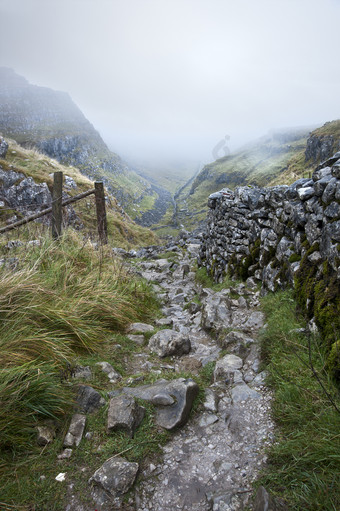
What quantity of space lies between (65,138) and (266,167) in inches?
2750

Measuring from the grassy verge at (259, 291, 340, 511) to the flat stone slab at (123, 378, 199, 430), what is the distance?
102cm

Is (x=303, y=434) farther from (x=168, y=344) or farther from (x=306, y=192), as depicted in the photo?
(x=306, y=192)

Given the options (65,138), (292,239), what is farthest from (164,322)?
(65,138)

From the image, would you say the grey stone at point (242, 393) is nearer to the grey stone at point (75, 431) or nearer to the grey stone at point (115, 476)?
the grey stone at point (115, 476)

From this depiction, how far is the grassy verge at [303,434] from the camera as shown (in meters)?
2.12

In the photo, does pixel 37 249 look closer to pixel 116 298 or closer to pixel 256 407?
pixel 116 298

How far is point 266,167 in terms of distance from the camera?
95875 mm

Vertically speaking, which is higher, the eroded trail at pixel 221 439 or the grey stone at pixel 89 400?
the grey stone at pixel 89 400

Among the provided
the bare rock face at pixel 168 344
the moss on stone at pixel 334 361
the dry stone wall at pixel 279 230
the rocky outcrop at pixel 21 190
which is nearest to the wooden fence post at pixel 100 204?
the dry stone wall at pixel 279 230

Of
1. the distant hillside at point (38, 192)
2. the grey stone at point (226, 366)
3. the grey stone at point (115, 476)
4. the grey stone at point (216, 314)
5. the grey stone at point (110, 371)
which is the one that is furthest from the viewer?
the distant hillside at point (38, 192)

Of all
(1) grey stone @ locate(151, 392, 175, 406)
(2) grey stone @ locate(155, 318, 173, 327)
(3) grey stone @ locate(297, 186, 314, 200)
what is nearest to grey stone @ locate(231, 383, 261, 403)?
(1) grey stone @ locate(151, 392, 175, 406)

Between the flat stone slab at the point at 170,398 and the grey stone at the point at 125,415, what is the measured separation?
0.24 meters

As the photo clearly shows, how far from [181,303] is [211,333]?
Result: 260 centimetres

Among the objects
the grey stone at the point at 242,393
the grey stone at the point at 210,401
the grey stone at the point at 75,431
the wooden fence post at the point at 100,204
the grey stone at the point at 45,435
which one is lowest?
the grey stone at the point at 210,401
